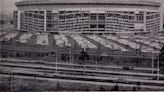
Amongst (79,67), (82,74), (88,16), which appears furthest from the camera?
(88,16)

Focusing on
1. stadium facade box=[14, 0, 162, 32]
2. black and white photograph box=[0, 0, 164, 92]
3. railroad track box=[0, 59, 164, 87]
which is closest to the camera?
black and white photograph box=[0, 0, 164, 92]

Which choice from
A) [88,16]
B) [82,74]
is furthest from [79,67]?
[88,16]

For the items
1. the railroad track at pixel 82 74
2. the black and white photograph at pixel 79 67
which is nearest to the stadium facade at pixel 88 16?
the black and white photograph at pixel 79 67

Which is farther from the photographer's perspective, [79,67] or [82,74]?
[79,67]

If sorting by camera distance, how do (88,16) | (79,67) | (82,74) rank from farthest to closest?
(88,16) < (79,67) < (82,74)

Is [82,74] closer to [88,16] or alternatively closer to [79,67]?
[79,67]

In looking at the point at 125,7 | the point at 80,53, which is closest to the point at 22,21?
the point at 125,7

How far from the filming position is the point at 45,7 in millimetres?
15797

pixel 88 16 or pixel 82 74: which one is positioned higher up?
pixel 88 16

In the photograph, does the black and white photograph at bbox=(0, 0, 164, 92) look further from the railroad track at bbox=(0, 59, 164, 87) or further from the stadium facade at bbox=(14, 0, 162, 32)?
the stadium facade at bbox=(14, 0, 162, 32)

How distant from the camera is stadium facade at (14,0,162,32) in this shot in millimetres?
14469

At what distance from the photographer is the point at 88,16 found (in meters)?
14.6

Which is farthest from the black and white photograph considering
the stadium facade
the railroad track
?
the stadium facade

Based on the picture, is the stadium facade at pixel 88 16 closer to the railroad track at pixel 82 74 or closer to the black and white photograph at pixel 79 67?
the black and white photograph at pixel 79 67
